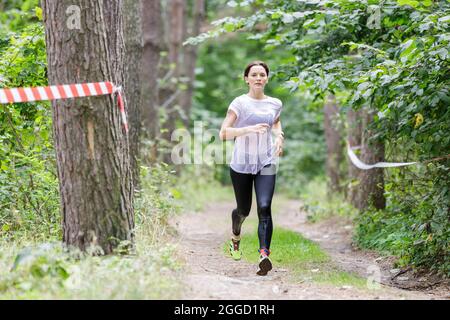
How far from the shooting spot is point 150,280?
5.04 metres

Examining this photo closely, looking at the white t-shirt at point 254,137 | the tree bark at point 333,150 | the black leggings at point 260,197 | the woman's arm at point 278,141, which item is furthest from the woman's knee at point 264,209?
the tree bark at point 333,150

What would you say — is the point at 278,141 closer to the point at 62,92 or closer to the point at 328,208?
the point at 62,92

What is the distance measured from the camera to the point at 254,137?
22.9 feet

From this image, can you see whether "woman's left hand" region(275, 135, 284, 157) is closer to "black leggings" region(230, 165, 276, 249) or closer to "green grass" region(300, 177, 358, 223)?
"black leggings" region(230, 165, 276, 249)

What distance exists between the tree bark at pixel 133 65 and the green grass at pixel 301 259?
2.25 meters

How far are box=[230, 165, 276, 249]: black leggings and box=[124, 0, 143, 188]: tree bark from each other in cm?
276

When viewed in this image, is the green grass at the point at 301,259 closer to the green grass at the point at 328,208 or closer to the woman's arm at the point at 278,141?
the woman's arm at the point at 278,141

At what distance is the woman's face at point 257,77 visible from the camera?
23.0ft

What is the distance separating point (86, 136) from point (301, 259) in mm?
3320

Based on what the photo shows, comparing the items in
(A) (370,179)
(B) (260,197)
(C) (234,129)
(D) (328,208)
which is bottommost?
(D) (328,208)

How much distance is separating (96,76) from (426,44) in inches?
124

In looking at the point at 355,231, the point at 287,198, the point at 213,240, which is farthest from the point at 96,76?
the point at 287,198

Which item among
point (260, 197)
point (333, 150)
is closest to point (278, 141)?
point (260, 197)
